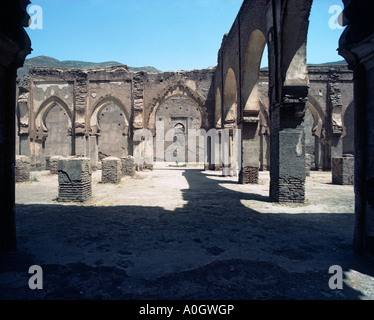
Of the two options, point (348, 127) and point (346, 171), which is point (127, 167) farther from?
point (348, 127)

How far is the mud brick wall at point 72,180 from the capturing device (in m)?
6.41

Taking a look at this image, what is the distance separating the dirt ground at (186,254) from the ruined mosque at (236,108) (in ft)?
1.99

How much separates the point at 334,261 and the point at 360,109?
68.5 inches

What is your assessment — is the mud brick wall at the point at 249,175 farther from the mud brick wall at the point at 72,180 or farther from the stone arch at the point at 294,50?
the mud brick wall at the point at 72,180

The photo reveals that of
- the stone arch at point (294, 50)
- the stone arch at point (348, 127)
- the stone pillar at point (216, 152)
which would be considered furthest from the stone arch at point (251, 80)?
the stone arch at point (348, 127)

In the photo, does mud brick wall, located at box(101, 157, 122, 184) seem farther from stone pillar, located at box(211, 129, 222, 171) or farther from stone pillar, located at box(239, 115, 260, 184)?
stone pillar, located at box(211, 129, 222, 171)

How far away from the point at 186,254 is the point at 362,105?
2.66 meters

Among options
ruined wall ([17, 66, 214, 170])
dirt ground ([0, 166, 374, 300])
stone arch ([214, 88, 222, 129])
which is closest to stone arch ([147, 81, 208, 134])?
ruined wall ([17, 66, 214, 170])

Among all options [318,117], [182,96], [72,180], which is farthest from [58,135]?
[318,117]

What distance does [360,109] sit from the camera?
3.01 meters

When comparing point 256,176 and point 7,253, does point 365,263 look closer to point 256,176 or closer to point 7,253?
point 7,253

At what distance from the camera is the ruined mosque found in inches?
118

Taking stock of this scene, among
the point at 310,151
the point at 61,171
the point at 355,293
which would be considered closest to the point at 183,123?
the point at 310,151

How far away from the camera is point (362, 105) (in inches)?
118
